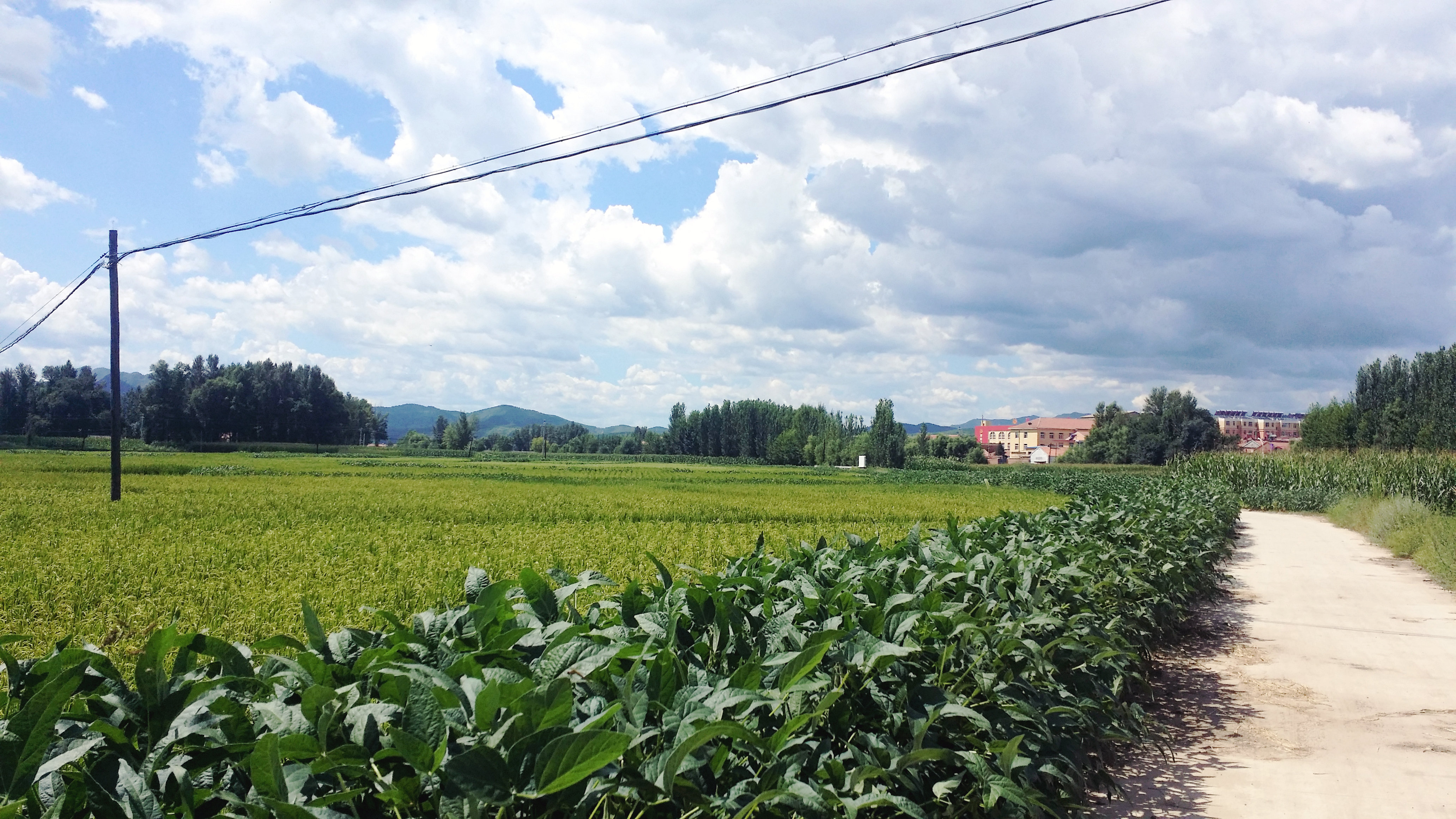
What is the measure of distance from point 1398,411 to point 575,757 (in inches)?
3404

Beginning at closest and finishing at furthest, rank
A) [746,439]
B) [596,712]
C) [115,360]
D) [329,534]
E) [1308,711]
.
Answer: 1. [596,712]
2. [1308,711]
3. [329,534]
4. [115,360]
5. [746,439]

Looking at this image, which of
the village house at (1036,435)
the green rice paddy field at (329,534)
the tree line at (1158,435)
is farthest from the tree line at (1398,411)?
the village house at (1036,435)

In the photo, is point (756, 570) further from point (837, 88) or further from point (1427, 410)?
point (1427, 410)

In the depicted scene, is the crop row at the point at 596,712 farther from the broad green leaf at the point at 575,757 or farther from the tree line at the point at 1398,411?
the tree line at the point at 1398,411

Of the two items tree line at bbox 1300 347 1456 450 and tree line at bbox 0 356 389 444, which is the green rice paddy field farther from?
tree line at bbox 1300 347 1456 450

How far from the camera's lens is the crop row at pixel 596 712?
4.14 ft

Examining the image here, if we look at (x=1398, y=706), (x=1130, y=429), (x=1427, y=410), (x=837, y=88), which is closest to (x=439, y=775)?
(x=1398, y=706)

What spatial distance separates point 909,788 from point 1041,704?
2.80ft

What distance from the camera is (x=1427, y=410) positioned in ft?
209

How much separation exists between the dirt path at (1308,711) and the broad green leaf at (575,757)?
3100 millimetres

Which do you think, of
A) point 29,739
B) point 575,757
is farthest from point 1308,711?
point 29,739

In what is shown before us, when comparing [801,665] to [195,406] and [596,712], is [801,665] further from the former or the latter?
[195,406]

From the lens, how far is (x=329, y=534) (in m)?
12.8

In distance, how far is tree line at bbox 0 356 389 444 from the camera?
206 feet
